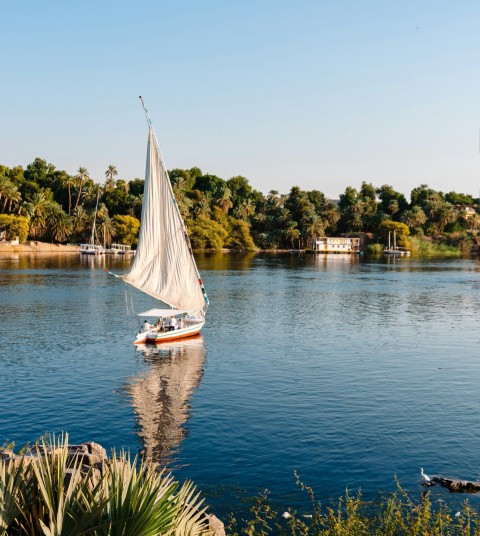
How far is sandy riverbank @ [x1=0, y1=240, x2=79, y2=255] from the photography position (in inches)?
6885

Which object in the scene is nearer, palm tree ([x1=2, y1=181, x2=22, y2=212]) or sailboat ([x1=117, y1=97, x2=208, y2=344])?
sailboat ([x1=117, y1=97, x2=208, y2=344])

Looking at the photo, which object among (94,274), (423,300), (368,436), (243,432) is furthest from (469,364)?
(94,274)

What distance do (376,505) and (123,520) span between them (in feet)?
51.0

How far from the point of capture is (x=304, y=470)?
84.3 feet

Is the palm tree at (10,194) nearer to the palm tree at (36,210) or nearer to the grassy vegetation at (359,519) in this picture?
the palm tree at (36,210)

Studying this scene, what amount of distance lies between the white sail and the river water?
16.9ft

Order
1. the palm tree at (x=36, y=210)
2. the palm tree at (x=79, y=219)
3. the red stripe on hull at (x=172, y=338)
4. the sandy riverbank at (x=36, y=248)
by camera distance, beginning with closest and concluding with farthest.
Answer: the red stripe on hull at (x=172, y=338), the sandy riverbank at (x=36, y=248), the palm tree at (x=36, y=210), the palm tree at (x=79, y=219)

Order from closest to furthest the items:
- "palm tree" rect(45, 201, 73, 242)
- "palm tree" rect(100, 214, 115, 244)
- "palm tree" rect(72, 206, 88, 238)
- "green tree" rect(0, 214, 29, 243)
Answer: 1. "green tree" rect(0, 214, 29, 243)
2. "palm tree" rect(45, 201, 73, 242)
3. "palm tree" rect(100, 214, 115, 244)
4. "palm tree" rect(72, 206, 88, 238)

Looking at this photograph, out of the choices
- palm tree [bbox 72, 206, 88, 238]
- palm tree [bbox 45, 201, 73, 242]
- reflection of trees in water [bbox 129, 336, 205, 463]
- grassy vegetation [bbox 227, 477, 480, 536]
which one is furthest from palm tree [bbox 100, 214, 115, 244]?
A: grassy vegetation [bbox 227, 477, 480, 536]

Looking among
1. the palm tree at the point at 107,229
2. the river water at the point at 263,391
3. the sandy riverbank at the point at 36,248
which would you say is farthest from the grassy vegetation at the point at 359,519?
the palm tree at the point at 107,229

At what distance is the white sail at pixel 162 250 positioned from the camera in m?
51.1

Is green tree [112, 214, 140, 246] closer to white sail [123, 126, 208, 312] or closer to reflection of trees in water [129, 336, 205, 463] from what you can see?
white sail [123, 126, 208, 312]

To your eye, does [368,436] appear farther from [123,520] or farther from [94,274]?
[94,274]

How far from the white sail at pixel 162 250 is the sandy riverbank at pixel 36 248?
13290cm
